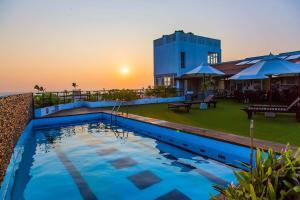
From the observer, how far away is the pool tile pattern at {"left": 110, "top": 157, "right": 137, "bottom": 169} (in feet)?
18.9

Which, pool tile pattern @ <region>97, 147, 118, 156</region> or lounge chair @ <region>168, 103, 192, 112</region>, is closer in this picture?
pool tile pattern @ <region>97, 147, 118, 156</region>

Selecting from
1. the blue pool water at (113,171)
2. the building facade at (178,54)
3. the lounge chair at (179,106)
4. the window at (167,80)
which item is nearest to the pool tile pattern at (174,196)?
the blue pool water at (113,171)

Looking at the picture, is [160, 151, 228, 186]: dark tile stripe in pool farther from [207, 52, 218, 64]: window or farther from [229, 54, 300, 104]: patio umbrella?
[207, 52, 218, 64]: window

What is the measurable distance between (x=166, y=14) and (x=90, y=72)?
11.5 meters

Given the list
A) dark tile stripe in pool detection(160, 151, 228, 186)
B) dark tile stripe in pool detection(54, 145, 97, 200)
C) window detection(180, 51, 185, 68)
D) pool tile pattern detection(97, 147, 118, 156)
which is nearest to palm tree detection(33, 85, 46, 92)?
dark tile stripe in pool detection(54, 145, 97, 200)

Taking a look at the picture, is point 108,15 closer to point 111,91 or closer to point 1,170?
point 111,91

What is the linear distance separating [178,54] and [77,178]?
23.7m

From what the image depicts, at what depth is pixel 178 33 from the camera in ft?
88.1

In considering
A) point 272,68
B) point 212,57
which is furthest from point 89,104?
point 212,57

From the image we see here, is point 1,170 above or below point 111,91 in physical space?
below

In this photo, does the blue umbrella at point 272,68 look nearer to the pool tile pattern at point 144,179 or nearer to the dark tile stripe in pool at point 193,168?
the dark tile stripe in pool at point 193,168

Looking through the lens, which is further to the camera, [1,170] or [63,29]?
[63,29]

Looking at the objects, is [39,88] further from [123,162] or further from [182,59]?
[182,59]

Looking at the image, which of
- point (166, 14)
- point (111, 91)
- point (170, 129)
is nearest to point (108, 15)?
point (166, 14)
